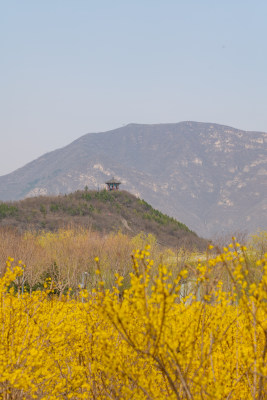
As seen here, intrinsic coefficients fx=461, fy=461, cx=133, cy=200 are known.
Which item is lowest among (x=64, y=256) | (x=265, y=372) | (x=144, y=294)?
(x=64, y=256)

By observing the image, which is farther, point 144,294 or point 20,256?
point 20,256

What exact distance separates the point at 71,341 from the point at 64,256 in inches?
985

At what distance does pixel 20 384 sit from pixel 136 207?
3591 inches

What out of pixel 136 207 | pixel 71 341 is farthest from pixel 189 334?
pixel 136 207

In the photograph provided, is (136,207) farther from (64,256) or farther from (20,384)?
(20,384)

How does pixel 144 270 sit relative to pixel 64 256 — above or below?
above

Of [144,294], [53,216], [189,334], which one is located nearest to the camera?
[144,294]

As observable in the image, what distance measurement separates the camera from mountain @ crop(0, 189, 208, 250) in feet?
251

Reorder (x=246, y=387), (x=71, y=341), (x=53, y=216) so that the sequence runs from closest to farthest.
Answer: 1. (x=246, y=387)
2. (x=71, y=341)
3. (x=53, y=216)

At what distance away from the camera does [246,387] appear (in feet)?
27.7

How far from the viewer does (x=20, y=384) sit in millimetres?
6754

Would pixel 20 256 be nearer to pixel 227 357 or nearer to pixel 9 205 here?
pixel 227 357

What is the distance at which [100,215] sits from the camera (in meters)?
85.8

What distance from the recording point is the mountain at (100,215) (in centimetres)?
7656
